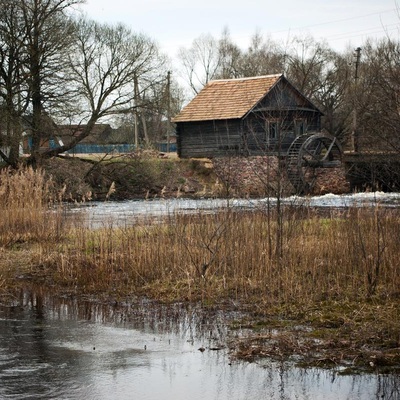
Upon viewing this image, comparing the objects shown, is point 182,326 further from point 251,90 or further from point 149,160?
point 251,90

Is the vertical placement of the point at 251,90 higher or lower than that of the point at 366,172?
higher

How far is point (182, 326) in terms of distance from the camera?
892 cm

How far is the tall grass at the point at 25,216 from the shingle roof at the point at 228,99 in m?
25.3

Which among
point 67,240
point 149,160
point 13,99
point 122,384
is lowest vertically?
point 122,384

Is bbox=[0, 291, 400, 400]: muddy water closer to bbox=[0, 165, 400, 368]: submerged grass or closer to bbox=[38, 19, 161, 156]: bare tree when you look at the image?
bbox=[0, 165, 400, 368]: submerged grass

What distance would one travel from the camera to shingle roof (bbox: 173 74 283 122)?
40.8 m

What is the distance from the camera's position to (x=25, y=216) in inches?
576

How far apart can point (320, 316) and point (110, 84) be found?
27048 mm

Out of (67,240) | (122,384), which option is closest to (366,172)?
(67,240)

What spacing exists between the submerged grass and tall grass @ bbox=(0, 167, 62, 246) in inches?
2.1

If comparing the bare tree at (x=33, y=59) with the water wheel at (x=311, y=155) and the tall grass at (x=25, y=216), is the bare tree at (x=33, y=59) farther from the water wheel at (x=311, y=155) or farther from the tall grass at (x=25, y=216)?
the tall grass at (x=25, y=216)

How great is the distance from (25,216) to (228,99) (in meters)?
28.8

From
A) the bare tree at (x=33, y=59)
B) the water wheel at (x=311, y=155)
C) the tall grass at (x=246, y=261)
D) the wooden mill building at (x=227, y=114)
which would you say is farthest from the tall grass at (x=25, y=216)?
the wooden mill building at (x=227, y=114)

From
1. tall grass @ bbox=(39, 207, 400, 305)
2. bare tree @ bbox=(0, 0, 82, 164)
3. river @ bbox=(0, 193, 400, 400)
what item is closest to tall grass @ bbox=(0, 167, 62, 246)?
tall grass @ bbox=(39, 207, 400, 305)
